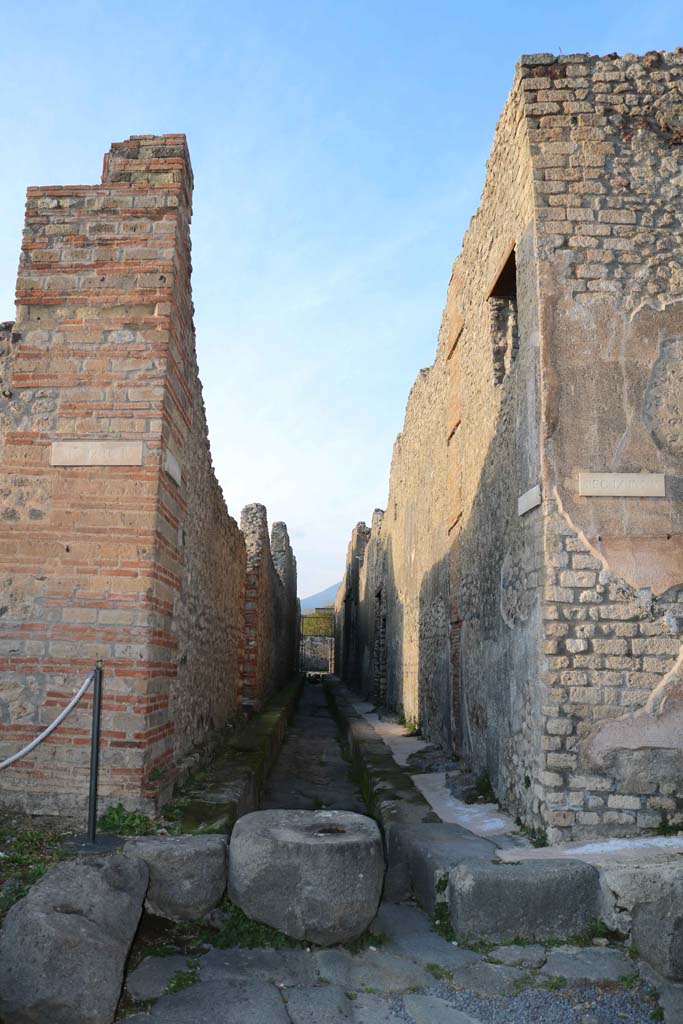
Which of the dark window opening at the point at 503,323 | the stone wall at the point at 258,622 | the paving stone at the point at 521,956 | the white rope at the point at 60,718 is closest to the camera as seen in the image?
the paving stone at the point at 521,956

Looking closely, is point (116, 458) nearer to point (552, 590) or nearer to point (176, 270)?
point (176, 270)

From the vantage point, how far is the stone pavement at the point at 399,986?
2893 millimetres

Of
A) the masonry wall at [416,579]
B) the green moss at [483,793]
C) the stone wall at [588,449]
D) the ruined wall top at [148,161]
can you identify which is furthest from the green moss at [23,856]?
the masonry wall at [416,579]

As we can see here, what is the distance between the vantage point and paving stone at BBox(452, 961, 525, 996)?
3.17 metres

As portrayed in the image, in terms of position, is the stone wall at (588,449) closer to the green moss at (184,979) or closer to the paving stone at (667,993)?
the paving stone at (667,993)

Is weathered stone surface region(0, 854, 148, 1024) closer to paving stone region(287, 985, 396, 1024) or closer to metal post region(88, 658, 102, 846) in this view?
paving stone region(287, 985, 396, 1024)

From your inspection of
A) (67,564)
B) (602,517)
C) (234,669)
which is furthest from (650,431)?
(234,669)

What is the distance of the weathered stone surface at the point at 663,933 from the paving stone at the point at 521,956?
44cm

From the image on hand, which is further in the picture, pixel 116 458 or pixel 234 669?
pixel 234 669

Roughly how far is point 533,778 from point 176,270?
13.6 feet

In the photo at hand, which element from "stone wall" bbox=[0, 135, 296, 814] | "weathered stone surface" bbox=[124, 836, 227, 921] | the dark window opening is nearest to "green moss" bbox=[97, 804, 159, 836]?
"stone wall" bbox=[0, 135, 296, 814]

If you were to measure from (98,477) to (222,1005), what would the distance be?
3051mm

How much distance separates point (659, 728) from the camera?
15.1 ft

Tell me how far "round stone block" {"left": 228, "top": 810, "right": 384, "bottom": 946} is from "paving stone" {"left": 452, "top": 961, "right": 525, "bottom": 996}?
1.73ft
